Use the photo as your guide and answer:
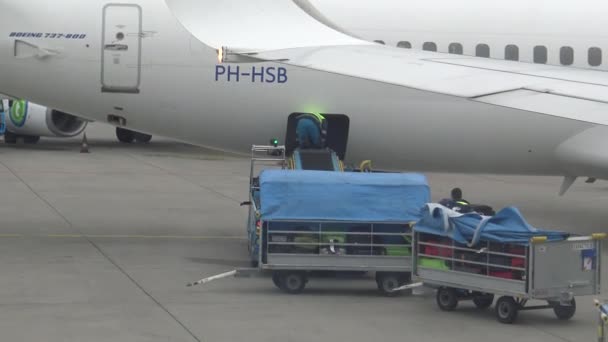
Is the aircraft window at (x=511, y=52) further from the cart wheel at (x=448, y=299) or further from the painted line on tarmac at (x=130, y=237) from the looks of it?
the cart wheel at (x=448, y=299)

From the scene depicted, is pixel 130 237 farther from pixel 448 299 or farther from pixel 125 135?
pixel 125 135

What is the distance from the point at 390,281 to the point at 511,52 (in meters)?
A: 7.49

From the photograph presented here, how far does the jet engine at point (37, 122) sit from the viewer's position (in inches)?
1224

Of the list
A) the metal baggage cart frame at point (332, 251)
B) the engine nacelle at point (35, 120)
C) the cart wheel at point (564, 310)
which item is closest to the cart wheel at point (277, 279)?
the metal baggage cart frame at point (332, 251)

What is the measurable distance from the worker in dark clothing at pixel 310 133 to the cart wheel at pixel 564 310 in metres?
5.22

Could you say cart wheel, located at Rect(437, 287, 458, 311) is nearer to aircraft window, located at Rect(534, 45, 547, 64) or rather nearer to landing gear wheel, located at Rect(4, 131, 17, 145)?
aircraft window, located at Rect(534, 45, 547, 64)

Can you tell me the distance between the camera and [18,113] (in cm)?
3125

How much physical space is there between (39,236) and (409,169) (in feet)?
19.1

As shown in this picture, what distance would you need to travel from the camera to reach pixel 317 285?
44.9 ft

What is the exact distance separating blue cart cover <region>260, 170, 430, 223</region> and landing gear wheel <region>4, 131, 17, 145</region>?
20224mm

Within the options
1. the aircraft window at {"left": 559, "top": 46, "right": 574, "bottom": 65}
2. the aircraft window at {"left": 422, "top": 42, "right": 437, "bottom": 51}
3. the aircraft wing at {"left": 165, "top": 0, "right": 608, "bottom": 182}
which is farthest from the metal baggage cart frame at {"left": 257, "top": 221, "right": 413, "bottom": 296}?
the aircraft window at {"left": 559, "top": 46, "right": 574, "bottom": 65}

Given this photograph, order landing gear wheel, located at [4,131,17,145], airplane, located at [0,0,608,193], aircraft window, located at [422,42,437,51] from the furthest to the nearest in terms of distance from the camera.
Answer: landing gear wheel, located at [4,131,17,145]
aircraft window, located at [422,42,437,51]
airplane, located at [0,0,608,193]

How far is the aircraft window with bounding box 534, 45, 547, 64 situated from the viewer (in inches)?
766

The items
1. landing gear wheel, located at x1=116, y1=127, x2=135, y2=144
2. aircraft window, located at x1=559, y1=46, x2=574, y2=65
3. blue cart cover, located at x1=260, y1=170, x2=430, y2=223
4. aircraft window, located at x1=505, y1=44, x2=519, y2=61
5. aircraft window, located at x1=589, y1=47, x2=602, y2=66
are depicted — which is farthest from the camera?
landing gear wheel, located at x1=116, y1=127, x2=135, y2=144
